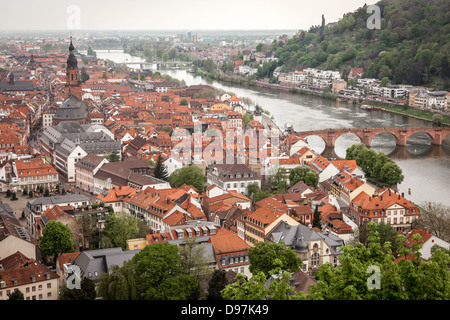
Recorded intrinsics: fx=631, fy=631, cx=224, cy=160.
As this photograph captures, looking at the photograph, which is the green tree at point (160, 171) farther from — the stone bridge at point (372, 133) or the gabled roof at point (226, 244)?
the stone bridge at point (372, 133)

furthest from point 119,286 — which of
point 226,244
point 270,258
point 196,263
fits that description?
point 226,244

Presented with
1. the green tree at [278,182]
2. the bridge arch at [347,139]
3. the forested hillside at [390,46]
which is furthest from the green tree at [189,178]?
the forested hillside at [390,46]

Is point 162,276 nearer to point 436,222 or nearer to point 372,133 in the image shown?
point 436,222

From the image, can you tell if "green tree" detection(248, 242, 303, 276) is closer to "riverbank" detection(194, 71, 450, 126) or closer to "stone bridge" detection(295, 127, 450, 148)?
"stone bridge" detection(295, 127, 450, 148)

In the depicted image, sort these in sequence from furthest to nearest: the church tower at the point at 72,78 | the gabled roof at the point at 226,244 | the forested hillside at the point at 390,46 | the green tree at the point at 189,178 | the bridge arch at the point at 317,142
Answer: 1. the forested hillside at the point at 390,46
2. the church tower at the point at 72,78
3. the bridge arch at the point at 317,142
4. the green tree at the point at 189,178
5. the gabled roof at the point at 226,244
